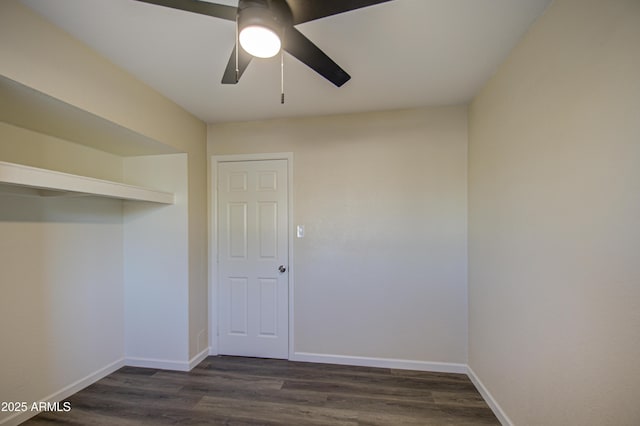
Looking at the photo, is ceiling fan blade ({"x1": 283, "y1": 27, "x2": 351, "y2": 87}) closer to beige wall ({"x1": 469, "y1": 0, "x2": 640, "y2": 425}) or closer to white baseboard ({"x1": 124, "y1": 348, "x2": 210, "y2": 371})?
beige wall ({"x1": 469, "y1": 0, "x2": 640, "y2": 425})

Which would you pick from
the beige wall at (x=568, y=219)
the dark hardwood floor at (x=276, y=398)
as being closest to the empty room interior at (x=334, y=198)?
the beige wall at (x=568, y=219)

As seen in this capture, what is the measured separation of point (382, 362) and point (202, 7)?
2991mm

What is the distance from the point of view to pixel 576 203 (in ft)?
4.08

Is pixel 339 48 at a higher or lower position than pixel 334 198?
higher

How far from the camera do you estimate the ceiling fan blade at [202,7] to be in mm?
1095

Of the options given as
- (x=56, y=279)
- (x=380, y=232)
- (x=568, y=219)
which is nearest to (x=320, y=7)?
(x=568, y=219)

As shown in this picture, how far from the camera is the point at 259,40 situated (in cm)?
114

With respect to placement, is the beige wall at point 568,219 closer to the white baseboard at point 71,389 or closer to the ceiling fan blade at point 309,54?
the ceiling fan blade at point 309,54

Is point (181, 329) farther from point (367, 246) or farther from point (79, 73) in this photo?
point (79, 73)

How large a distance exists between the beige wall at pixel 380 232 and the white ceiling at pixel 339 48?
35 centimetres

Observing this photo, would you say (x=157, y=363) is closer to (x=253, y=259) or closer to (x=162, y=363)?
(x=162, y=363)

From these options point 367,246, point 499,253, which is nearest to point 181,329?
point 367,246

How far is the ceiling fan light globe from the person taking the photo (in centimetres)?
110

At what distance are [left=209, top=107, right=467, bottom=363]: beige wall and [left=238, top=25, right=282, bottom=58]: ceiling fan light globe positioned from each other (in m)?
1.67
